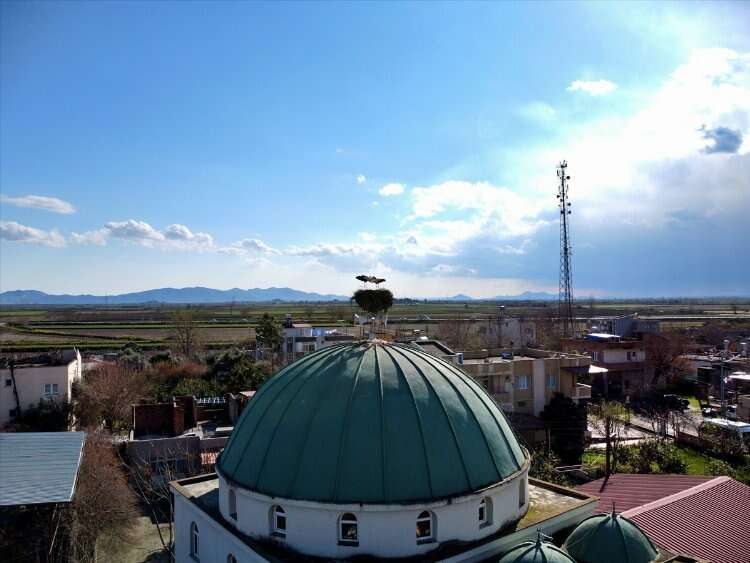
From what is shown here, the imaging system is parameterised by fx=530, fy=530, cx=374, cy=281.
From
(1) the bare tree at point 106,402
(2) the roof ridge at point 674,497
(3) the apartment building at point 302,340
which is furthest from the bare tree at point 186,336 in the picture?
(2) the roof ridge at point 674,497

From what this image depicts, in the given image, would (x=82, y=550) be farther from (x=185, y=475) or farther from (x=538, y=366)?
(x=538, y=366)

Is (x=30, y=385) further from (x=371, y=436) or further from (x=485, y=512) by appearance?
(x=485, y=512)

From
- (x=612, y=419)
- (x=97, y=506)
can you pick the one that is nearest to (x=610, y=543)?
→ (x=97, y=506)

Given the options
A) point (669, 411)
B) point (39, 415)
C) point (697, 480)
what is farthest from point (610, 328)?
point (39, 415)

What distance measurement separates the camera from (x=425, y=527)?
516 inches

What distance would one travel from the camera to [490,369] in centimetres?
4203

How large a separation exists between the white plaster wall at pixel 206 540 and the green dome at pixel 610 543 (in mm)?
7920

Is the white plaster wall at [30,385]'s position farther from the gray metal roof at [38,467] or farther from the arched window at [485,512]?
the arched window at [485,512]

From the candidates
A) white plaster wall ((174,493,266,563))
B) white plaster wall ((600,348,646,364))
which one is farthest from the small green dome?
white plaster wall ((600,348,646,364))

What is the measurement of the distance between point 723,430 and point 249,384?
40.0 meters

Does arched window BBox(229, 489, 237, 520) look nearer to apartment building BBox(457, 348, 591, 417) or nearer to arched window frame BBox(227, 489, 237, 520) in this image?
arched window frame BBox(227, 489, 237, 520)

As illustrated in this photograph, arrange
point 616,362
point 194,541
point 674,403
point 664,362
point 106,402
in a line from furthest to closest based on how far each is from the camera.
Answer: point 616,362 → point 664,362 → point 674,403 → point 106,402 → point 194,541

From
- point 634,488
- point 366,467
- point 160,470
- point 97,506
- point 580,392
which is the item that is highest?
point 366,467

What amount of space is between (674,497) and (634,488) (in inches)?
113
